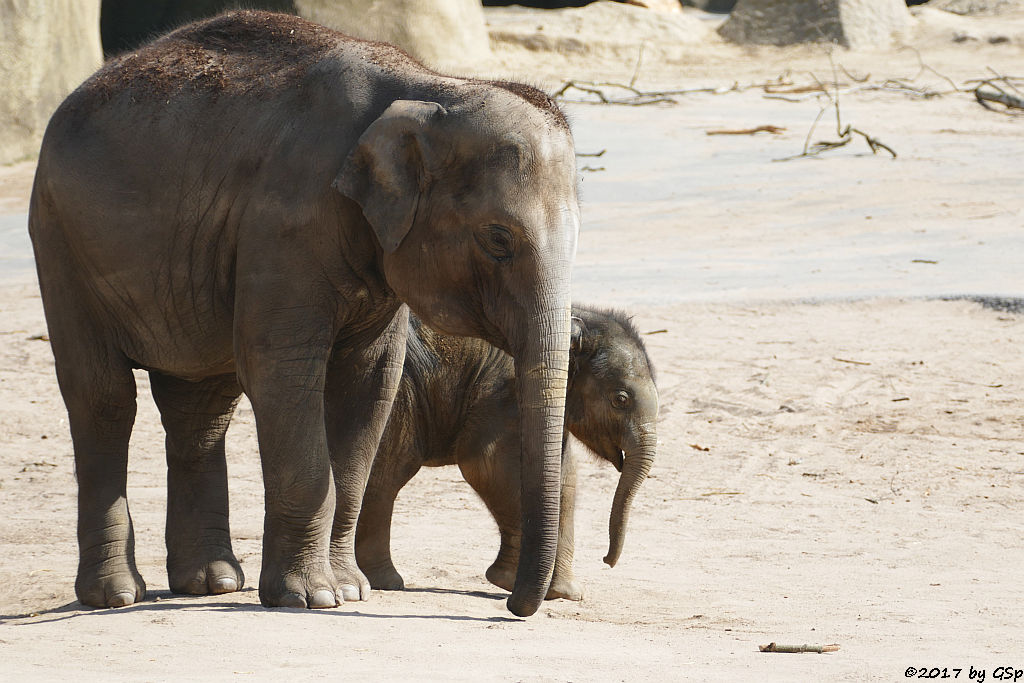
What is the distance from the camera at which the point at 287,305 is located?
478 centimetres

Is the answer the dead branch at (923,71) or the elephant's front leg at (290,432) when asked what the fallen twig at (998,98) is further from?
the elephant's front leg at (290,432)

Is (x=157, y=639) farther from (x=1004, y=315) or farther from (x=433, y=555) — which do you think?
(x=1004, y=315)

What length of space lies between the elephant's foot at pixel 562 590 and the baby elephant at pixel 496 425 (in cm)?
6

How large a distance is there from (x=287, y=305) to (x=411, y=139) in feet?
2.14

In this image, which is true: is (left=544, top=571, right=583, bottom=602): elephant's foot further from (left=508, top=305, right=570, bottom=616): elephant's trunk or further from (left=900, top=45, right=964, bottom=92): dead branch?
(left=900, top=45, right=964, bottom=92): dead branch

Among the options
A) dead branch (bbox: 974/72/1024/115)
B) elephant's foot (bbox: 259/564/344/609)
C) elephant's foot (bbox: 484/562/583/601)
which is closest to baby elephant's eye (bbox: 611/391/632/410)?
elephant's foot (bbox: 484/562/583/601)

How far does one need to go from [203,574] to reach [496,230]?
1943 millimetres

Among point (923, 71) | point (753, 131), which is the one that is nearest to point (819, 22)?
point (923, 71)

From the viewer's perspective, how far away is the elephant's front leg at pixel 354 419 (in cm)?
530

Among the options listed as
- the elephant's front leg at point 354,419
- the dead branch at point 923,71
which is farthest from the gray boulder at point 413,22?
the elephant's front leg at point 354,419

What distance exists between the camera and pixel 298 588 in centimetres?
496

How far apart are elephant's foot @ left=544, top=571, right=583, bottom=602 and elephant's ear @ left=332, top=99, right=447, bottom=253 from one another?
183cm

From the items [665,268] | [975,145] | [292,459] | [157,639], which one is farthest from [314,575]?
[975,145]

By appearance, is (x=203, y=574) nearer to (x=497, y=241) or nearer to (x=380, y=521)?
(x=380, y=521)
